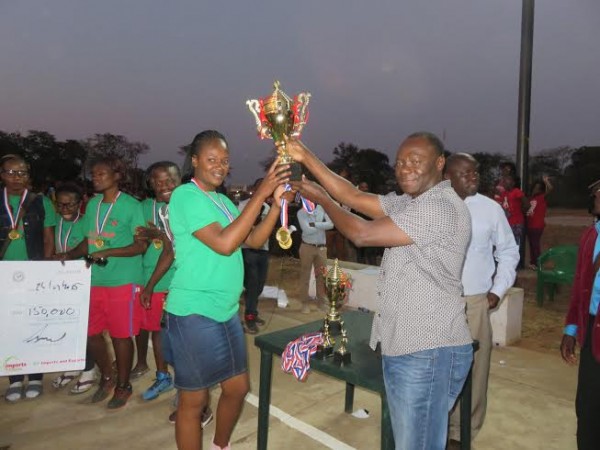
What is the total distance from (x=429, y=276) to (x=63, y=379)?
152 inches

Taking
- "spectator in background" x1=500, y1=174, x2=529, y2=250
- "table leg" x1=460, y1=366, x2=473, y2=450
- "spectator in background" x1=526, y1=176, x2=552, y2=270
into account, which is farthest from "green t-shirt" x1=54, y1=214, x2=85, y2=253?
"spectator in background" x1=526, y1=176, x2=552, y2=270

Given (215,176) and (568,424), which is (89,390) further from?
(568,424)

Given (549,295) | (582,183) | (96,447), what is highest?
(582,183)

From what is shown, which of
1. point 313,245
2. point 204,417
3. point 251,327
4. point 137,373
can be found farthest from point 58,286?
point 313,245

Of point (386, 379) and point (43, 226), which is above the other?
point (43, 226)

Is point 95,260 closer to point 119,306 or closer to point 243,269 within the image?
point 119,306

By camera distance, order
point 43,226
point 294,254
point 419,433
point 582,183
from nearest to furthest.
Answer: point 419,433, point 43,226, point 294,254, point 582,183

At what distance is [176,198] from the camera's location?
7.70ft

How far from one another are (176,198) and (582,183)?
31477 millimetres

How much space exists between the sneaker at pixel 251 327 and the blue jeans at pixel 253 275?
117 millimetres

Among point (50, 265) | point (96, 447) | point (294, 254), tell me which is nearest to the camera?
point (96, 447)

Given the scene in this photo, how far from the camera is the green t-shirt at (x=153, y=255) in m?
3.93

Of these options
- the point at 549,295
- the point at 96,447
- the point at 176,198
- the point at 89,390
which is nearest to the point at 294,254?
the point at 549,295

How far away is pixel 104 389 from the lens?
3.97 metres
